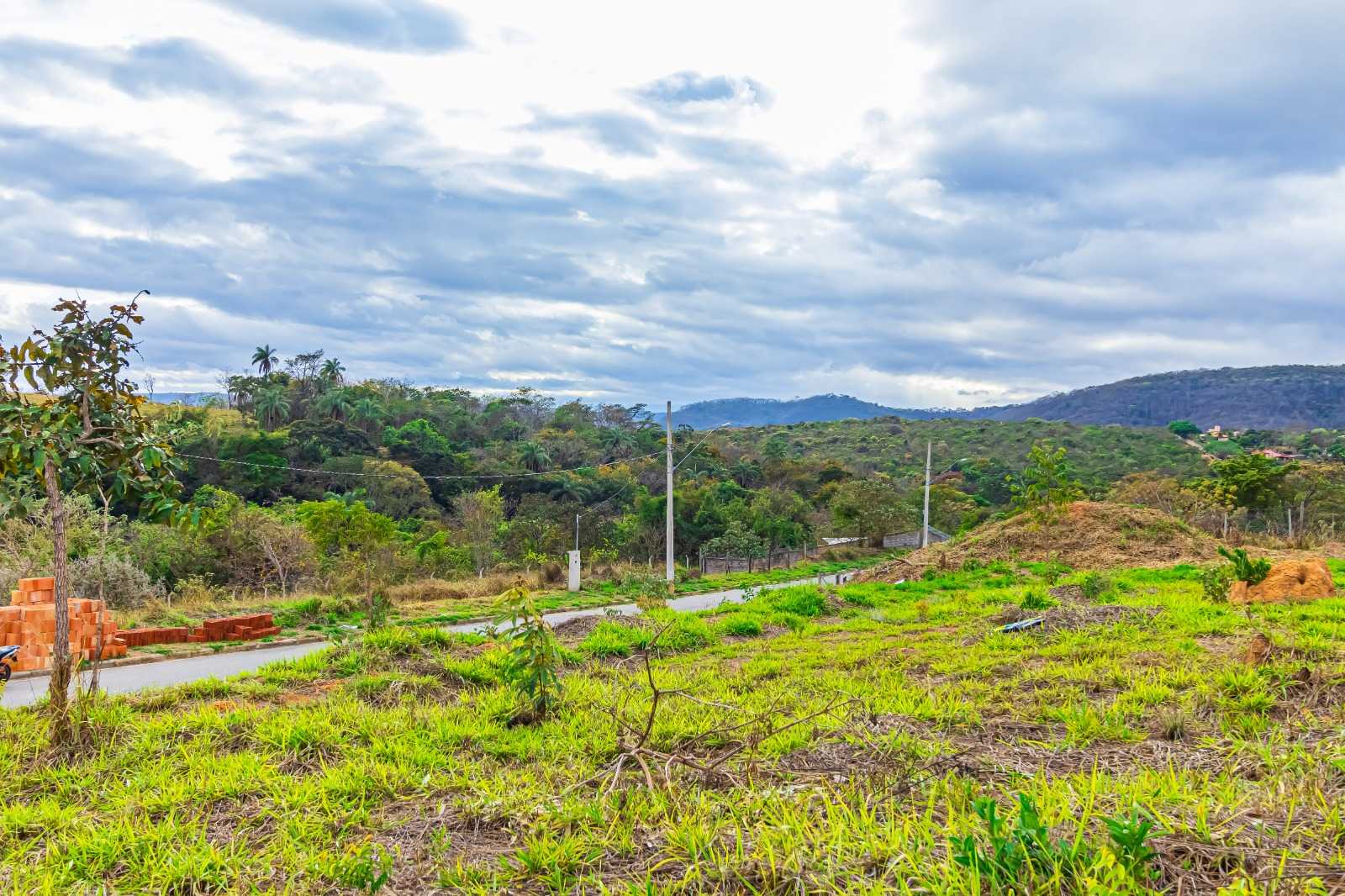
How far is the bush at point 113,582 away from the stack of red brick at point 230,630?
4.27 m

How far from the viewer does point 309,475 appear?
4331cm

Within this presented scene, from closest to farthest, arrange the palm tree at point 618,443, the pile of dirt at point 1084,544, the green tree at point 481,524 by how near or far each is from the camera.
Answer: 1. the pile of dirt at point 1084,544
2. the green tree at point 481,524
3. the palm tree at point 618,443

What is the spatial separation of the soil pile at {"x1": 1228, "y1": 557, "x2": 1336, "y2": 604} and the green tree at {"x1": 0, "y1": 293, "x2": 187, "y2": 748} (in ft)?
43.4

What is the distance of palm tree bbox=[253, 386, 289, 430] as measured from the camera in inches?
2099

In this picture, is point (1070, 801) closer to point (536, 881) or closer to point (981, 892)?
point (981, 892)

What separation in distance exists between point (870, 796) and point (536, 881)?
1549 millimetres

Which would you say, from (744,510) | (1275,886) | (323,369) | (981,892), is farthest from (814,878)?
(323,369)

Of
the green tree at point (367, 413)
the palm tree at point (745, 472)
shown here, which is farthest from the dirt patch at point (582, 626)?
the green tree at point (367, 413)

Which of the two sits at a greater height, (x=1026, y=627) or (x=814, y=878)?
(x=814, y=878)

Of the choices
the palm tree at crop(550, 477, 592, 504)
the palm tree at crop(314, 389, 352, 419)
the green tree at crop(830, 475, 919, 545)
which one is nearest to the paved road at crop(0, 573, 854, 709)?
the palm tree at crop(550, 477, 592, 504)

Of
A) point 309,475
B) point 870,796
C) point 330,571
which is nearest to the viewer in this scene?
point 870,796

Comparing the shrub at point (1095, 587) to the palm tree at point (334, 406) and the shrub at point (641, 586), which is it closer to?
the shrub at point (641, 586)

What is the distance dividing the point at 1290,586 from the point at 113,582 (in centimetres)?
2209

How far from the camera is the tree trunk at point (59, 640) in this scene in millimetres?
5566
